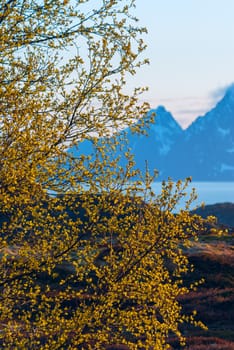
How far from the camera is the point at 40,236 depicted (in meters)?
11.5

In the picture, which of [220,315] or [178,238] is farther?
[220,315]

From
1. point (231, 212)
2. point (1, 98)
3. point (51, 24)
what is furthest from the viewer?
point (231, 212)

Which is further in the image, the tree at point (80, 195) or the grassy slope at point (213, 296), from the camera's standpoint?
the grassy slope at point (213, 296)

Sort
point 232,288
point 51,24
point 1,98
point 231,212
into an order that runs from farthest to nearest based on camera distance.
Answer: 1. point 231,212
2. point 232,288
3. point 51,24
4. point 1,98

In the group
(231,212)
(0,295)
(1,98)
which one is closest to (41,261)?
(0,295)

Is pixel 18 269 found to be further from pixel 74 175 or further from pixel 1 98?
pixel 1 98

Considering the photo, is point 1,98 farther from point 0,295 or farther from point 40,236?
point 0,295

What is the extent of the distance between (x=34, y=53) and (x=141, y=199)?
4.26 m

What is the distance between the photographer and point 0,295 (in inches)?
453

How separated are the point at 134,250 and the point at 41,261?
2037mm

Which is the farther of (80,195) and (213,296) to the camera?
(213,296)

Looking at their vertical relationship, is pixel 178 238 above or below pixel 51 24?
below

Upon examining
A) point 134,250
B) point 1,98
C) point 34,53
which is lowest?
point 134,250

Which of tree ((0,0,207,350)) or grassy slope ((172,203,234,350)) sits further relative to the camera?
grassy slope ((172,203,234,350))
